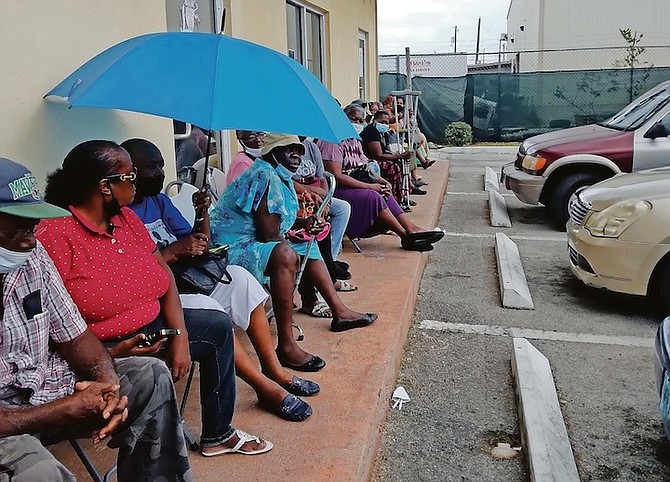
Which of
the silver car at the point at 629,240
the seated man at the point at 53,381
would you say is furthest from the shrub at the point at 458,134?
the seated man at the point at 53,381

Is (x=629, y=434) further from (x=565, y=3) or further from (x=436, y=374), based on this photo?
(x=565, y=3)

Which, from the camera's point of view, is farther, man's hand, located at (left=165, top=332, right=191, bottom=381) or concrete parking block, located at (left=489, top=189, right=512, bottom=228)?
concrete parking block, located at (left=489, top=189, right=512, bottom=228)

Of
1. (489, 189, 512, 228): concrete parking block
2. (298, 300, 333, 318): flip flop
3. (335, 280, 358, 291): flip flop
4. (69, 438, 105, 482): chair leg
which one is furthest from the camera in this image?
(489, 189, 512, 228): concrete parking block

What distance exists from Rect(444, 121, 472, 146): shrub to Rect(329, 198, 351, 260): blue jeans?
1413cm

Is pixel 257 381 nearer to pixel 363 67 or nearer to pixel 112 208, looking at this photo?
pixel 112 208

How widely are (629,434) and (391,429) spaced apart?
120cm

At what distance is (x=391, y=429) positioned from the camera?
11.9 ft

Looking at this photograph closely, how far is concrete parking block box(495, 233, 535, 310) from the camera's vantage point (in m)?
5.53

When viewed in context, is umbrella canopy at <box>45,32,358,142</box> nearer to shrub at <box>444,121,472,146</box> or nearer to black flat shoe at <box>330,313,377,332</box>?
black flat shoe at <box>330,313,377,332</box>

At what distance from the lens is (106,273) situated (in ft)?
8.36

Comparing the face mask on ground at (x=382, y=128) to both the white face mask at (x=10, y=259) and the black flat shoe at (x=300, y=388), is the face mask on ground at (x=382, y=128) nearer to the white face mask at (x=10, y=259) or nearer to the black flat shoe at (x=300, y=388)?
the black flat shoe at (x=300, y=388)

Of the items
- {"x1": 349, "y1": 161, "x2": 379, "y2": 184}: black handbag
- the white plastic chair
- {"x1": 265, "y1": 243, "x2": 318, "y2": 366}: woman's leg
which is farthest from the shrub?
{"x1": 265, "y1": 243, "x2": 318, "y2": 366}: woman's leg

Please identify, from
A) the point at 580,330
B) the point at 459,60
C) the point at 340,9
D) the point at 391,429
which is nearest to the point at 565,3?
the point at 459,60

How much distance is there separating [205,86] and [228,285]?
3.06 feet
